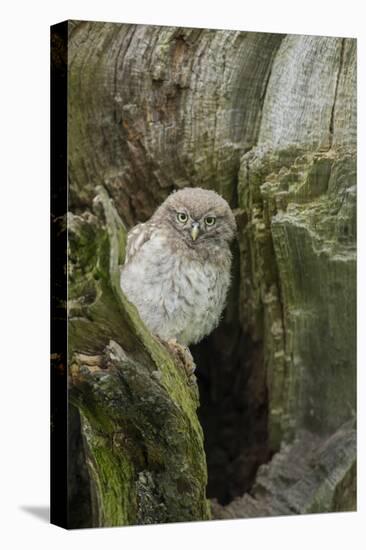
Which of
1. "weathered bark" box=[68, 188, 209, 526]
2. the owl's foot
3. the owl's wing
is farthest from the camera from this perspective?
the owl's foot

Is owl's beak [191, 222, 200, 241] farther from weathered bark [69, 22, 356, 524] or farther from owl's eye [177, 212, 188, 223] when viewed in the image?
weathered bark [69, 22, 356, 524]

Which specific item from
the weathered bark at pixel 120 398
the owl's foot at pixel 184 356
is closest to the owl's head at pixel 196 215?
the weathered bark at pixel 120 398

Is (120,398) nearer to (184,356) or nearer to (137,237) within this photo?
(184,356)

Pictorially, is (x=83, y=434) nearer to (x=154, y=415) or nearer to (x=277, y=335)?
(x=154, y=415)

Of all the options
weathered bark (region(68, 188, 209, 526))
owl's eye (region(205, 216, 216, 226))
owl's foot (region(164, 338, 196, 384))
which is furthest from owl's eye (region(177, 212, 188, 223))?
owl's foot (region(164, 338, 196, 384))

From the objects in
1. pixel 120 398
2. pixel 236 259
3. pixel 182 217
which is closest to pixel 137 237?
pixel 182 217

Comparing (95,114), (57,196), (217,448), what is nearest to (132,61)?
(95,114)

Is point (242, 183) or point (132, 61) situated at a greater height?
point (132, 61)
